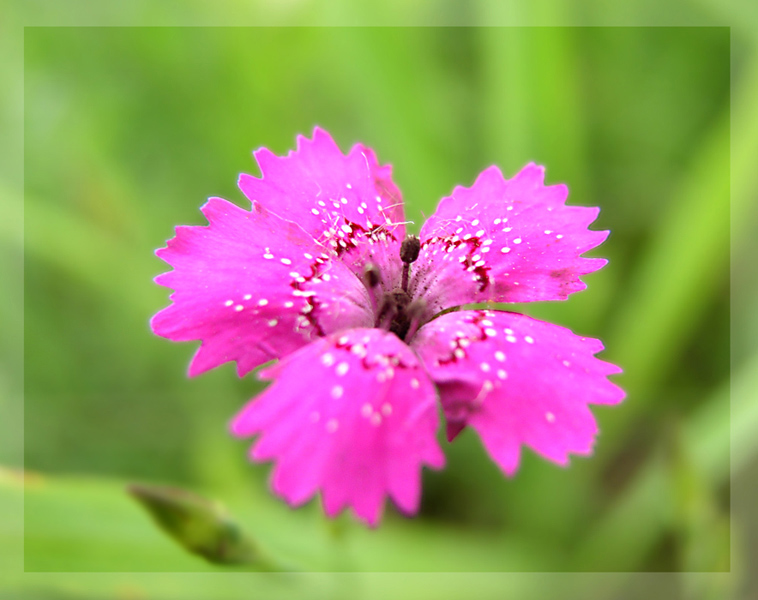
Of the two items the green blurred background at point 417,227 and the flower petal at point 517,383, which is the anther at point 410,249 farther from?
the green blurred background at point 417,227

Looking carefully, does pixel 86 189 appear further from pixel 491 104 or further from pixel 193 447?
pixel 491 104

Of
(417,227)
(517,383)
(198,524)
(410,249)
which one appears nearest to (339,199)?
(410,249)

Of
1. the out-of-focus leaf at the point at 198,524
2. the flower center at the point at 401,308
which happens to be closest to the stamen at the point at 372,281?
the flower center at the point at 401,308

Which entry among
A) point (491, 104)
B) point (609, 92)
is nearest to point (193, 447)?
point (491, 104)

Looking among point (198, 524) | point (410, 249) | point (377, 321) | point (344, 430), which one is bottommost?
point (198, 524)

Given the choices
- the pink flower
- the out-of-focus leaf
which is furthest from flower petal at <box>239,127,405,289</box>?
the out-of-focus leaf

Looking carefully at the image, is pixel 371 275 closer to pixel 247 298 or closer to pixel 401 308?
pixel 401 308

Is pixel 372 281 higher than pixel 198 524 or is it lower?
higher
